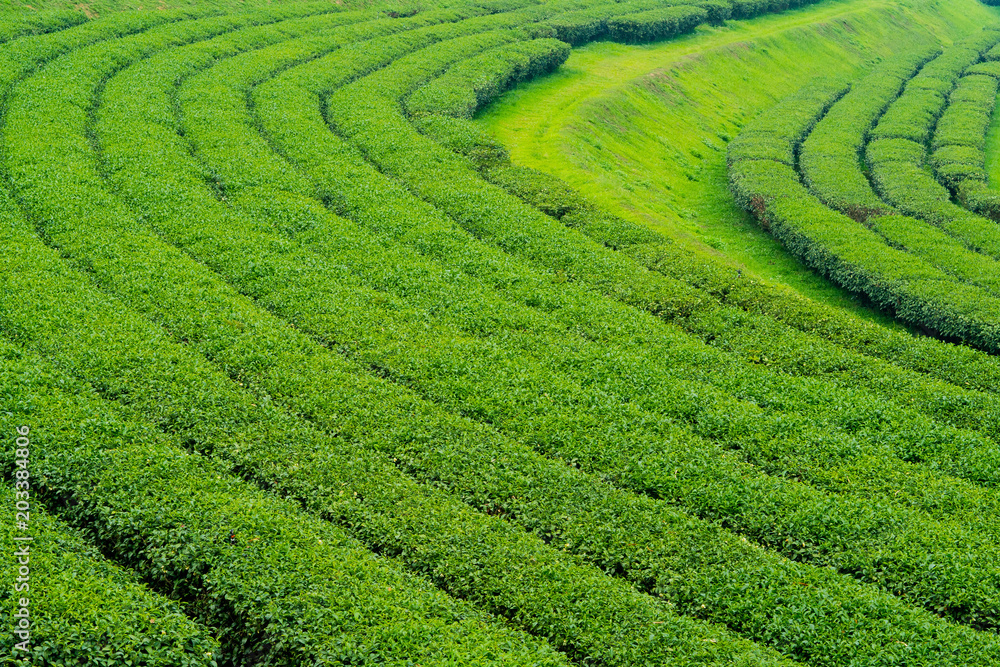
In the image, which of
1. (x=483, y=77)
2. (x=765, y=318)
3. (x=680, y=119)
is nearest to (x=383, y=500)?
(x=765, y=318)

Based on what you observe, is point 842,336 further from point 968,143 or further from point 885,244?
point 968,143

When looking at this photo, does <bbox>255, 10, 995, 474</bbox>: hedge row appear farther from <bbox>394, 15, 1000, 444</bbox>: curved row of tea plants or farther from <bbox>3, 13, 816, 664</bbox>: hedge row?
<bbox>3, 13, 816, 664</bbox>: hedge row

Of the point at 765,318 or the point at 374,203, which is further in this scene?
the point at 374,203

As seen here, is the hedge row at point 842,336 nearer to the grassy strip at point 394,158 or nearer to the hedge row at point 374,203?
the hedge row at point 374,203

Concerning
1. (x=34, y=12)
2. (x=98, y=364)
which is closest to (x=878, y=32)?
(x=34, y=12)

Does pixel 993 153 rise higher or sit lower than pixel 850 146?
lower

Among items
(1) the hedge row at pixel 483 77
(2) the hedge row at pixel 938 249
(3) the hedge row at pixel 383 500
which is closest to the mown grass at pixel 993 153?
(2) the hedge row at pixel 938 249

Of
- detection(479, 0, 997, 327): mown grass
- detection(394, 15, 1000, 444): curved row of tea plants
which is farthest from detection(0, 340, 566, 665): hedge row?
detection(479, 0, 997, 327): mown grass
